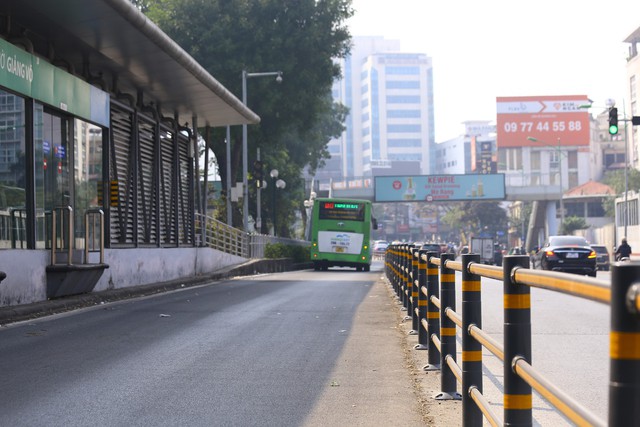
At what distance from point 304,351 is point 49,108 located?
845 cm

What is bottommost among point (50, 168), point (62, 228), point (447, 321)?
point (447, 321)

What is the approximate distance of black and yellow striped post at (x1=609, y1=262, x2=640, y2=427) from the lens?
2316 mm

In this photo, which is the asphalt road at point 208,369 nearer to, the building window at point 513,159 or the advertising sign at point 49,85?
the advertising sign at point 49,85

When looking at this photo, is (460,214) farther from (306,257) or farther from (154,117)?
(154,117)

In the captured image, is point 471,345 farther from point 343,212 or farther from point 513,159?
point 513,159

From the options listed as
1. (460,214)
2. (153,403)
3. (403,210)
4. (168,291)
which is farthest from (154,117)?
(403,210)

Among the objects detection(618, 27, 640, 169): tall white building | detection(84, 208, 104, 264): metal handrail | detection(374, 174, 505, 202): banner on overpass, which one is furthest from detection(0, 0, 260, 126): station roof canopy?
detection(618, 27, 640, 169): tall white building

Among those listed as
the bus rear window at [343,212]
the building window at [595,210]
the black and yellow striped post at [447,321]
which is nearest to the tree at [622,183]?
the building window at [595,210]

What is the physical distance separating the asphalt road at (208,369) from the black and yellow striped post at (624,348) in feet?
13.5

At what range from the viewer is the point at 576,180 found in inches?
5044

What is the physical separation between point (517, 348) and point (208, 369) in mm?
5298

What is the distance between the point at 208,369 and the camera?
873 centimetres

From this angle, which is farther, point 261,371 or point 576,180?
point 576,180

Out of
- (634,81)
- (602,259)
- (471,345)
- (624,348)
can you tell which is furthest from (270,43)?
(634,81)
